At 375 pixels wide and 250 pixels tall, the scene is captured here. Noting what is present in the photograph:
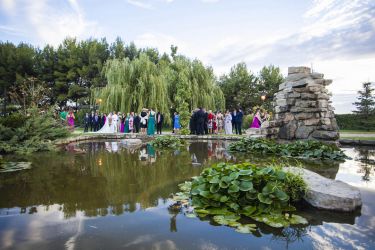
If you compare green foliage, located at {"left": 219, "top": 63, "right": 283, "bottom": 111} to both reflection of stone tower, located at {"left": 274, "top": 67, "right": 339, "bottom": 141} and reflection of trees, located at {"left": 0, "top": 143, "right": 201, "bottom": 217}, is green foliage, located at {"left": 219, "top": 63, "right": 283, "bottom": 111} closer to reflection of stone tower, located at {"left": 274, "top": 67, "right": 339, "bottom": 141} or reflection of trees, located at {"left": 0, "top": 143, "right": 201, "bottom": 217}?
reflection of stone tower, located at {"left": 274, "top": 67, "right": 339, "bottom": 141}

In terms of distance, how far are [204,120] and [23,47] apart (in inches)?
1148

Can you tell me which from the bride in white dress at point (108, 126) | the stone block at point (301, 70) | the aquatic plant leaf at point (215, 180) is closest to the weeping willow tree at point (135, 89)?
the bride in white dress at point (108, 126)

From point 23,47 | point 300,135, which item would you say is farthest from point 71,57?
point 300,135

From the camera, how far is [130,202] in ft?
13.1

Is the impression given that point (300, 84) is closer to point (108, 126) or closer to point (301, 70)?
point (301, 70)

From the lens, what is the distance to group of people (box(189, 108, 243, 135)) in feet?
58.0

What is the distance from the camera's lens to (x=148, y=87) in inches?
861

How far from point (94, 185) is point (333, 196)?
349cm

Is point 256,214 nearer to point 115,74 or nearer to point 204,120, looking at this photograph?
point 204,120

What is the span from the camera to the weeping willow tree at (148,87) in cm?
2152

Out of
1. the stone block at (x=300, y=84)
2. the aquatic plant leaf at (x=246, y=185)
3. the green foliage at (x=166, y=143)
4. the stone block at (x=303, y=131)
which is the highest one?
the stone block at (x=300, y=84)

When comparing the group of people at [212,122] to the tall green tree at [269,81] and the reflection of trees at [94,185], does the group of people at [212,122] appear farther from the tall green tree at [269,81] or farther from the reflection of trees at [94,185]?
the tall green tree at [269,81]

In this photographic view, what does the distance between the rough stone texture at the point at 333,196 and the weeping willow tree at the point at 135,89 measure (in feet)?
59.2

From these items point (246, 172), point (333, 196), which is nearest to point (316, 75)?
point (333, 196)
